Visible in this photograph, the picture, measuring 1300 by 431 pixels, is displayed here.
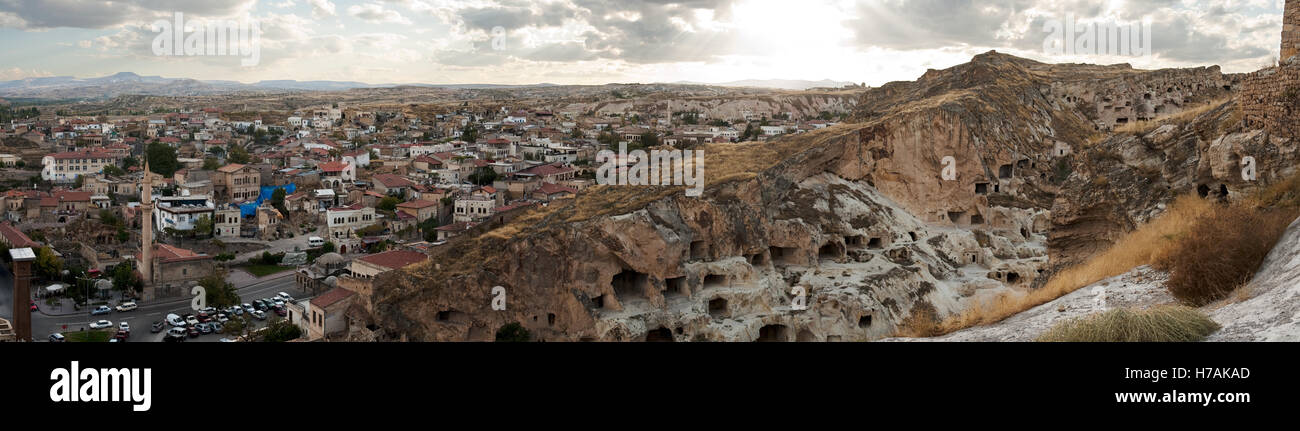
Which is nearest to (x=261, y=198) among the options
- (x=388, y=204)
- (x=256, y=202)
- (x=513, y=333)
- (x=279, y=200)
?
(x=256, y=202)

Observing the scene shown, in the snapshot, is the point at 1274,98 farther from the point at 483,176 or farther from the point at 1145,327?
the point at 483,176

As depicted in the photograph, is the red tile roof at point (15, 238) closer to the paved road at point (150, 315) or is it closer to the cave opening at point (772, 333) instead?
the paved road at point (150, 315)

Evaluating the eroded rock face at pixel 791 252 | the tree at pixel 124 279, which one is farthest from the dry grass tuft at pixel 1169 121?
the tree at pixel 124 279

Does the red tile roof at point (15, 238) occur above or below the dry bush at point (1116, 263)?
below

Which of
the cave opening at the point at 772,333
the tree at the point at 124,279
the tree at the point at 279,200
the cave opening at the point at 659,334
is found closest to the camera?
the cave opening at the point at 659,334

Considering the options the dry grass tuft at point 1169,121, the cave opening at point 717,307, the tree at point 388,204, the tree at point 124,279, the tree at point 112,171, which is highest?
the dry grass tuft at point 1169,121

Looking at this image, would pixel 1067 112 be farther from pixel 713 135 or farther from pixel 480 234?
pixel 713 135
